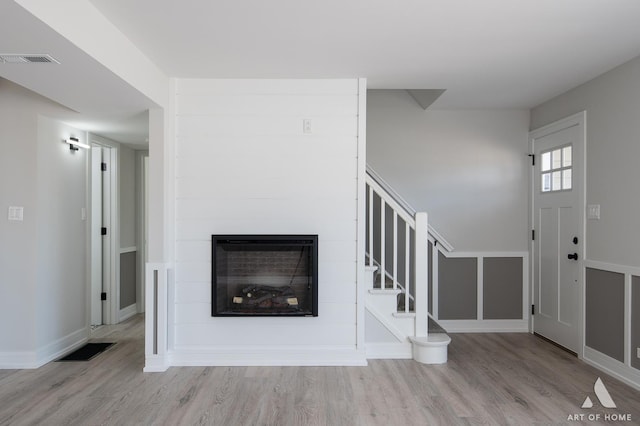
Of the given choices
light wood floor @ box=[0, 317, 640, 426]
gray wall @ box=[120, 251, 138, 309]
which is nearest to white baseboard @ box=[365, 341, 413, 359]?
light wood floor @ box=[0, 317, 640, 426]

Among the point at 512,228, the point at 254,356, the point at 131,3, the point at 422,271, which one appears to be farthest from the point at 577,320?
the point at 131,3

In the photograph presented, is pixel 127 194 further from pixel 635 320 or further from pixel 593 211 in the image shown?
pixel 635 320

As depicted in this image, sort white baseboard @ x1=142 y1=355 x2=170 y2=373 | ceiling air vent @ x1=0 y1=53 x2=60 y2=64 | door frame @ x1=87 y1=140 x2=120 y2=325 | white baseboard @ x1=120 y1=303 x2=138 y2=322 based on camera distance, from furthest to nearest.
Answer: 1. white baseboard @ x1=120 y1=303 x2=138 y2=322
2. door frame @ x1=87 y1=140 x2=120 y2=325
3. white baseboard @ x1=142 y1=355 x2=170 y2=373
4. ceiling air vent @ x1=0 y1=53 x2=60 y2=64

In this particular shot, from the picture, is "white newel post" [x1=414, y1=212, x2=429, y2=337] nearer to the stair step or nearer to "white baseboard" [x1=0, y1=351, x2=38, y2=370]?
the stair step

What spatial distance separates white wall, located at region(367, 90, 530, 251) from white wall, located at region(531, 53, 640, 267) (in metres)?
0.99

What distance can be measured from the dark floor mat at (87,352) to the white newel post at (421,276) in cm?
293

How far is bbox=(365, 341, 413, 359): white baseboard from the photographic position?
12.2ft

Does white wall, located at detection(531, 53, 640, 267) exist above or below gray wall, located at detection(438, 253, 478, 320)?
above

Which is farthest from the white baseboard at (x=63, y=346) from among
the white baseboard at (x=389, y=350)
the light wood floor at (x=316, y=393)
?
the white baseboard at (x=389, y=350)

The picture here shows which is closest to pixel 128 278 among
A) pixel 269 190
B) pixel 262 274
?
pixel 262 274

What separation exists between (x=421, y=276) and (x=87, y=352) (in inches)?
124

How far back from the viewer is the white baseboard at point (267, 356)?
3594mm

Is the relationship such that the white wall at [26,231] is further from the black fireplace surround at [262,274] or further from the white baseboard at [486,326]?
the white baseboard at [486,326]

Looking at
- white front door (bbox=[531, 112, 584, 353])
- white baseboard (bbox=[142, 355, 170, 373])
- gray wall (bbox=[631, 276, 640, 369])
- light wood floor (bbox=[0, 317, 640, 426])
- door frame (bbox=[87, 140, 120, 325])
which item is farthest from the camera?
door frame (bbox=[87, 140, 120, 325])
